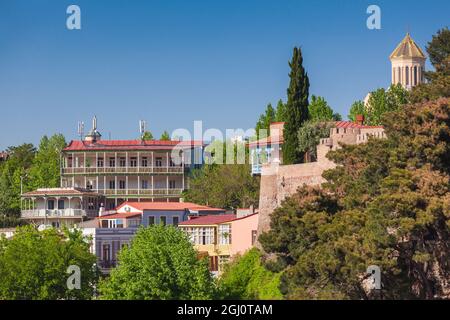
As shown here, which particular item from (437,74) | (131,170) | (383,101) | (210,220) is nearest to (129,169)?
(131,170)

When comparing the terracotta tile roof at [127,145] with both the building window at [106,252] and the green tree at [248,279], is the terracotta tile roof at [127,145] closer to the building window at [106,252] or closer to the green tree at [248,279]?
the building window at [106,252]

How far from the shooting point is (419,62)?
12450 centimetres

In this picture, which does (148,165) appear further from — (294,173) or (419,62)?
(294,173)

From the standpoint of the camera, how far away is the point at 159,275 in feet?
233

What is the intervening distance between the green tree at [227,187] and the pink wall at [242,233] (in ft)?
53.0

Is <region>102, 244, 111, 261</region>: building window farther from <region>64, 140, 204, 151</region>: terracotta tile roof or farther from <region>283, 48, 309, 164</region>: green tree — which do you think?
<region>64, 140, 204, 151</region>: terracotta tile roof

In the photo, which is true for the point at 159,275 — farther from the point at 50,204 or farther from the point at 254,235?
the point at 50,204

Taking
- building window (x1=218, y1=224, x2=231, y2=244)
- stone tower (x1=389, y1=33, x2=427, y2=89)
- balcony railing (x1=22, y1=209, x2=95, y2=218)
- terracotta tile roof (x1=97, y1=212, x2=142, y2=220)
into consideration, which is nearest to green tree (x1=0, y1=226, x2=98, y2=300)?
building window (x1=218, y1=224, x2=231, y2=244)

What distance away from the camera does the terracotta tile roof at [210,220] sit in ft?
280

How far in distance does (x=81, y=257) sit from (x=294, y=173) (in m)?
13.6

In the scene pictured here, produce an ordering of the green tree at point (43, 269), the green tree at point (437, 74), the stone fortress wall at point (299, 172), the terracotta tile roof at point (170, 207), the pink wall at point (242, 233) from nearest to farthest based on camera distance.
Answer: the green tree at point (437, 74), the stone fortress wall at point (299, 172), the green tree at point (43, 269), the pink wall at point (242, 233), the terracotta tile roof at point (170, 207)

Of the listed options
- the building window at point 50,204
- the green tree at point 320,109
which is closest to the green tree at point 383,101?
the green tree at point 320,109

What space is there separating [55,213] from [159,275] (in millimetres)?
36723
